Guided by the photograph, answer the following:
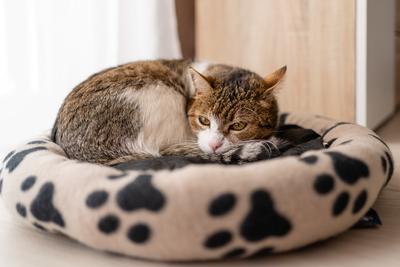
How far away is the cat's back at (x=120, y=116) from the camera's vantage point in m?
1.44

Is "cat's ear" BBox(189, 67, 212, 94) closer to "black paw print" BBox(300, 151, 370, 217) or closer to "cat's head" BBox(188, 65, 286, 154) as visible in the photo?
"cat's head" BBox(188, 65, 286, 154)

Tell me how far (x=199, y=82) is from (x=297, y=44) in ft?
2.76

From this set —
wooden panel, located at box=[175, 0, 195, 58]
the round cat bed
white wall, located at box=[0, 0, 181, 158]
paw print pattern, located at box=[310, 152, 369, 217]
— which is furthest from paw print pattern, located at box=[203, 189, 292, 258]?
wooden panel, located at box=[175, 0, 195, 58]

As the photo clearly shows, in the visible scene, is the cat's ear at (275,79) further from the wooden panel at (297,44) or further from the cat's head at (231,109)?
the wooden panel at (297,44)

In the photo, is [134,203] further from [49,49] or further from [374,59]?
[374,59]

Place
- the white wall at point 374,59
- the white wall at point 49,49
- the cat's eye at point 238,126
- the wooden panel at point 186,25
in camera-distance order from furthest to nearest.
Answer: the wooden panel at point 186,25 < the white wall at point 374,59 < the white wall at point 49,49 < the cat's eye at point 238,126

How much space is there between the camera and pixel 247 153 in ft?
4.73

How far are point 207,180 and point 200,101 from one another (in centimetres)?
60

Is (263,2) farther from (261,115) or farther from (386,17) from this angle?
(261,115)

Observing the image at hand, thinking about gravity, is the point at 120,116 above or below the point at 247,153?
above

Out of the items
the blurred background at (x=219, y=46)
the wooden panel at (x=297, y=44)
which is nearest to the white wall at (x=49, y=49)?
the blurred background at (x=219, y=46)

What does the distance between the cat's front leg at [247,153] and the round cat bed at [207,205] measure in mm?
280

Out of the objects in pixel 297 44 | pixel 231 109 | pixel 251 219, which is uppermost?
pixel 297 44

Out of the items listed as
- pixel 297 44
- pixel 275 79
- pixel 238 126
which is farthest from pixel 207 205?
pixel 297 44
